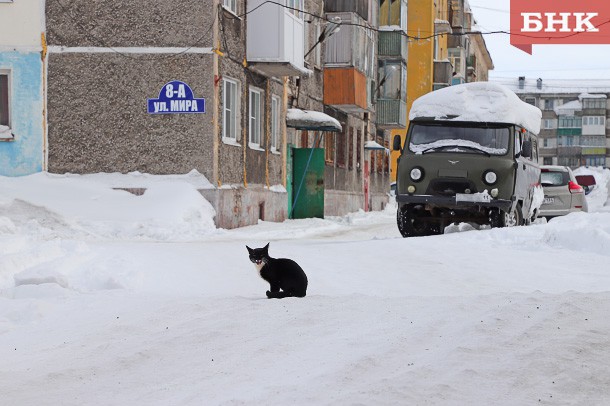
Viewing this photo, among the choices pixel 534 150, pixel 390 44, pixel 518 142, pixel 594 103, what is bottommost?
pixel 534 150

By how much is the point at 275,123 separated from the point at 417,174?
10.6 metres

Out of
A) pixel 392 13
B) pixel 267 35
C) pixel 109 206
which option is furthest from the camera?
pixel 392 13

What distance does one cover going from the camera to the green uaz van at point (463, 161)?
1652cm

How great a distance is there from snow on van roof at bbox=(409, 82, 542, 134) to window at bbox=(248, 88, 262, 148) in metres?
7.66

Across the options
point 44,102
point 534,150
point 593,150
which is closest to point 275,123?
point 44,102

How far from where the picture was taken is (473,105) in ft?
56.5

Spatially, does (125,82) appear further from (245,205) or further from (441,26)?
(441,26)

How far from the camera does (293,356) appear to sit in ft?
19.6

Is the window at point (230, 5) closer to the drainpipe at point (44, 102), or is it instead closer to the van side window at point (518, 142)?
the drainpipe at point (44, 102)

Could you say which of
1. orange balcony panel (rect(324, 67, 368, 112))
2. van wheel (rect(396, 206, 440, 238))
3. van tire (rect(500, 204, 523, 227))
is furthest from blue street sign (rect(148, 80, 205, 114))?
orange balcony panel (rect(324, 67, 368, 112))

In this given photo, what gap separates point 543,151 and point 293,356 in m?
133

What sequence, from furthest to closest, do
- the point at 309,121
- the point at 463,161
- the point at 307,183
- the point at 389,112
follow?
1. the point at 389,112
2. the point at 307,183
3. the point at 309,121
4. the point at 463,161

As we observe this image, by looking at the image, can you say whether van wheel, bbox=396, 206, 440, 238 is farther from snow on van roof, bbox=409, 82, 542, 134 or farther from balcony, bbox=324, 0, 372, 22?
balcony, bbox=324, 0, 372, 22

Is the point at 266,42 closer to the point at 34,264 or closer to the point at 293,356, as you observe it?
the point at 34,264
